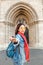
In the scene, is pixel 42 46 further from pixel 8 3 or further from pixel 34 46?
pixel 8 3

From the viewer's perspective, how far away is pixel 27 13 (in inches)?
1070

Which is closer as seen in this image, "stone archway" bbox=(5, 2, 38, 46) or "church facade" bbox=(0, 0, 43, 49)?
"church facade" bbox=(0, 0, 43, 49)

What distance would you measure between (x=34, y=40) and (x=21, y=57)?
2172 centimetres

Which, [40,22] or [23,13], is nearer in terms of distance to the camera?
[40,22]

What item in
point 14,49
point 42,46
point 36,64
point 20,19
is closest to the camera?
point 14,49

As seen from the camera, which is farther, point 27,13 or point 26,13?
point 26,13

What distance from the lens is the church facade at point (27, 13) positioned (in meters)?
25.8

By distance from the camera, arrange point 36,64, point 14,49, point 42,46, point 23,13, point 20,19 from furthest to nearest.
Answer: point 20,19
point 23,13
point 42,46
point 36,64
point 14,49

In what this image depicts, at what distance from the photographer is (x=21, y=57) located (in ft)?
15.5

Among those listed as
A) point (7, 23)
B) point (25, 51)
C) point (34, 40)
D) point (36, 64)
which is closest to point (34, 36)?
point (34, 40)

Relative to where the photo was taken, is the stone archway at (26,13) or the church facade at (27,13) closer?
the church facade at (27,13)

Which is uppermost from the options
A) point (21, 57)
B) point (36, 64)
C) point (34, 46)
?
point (21, 57)

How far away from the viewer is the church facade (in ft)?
84.6

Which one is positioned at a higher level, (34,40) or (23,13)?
(23,13)
